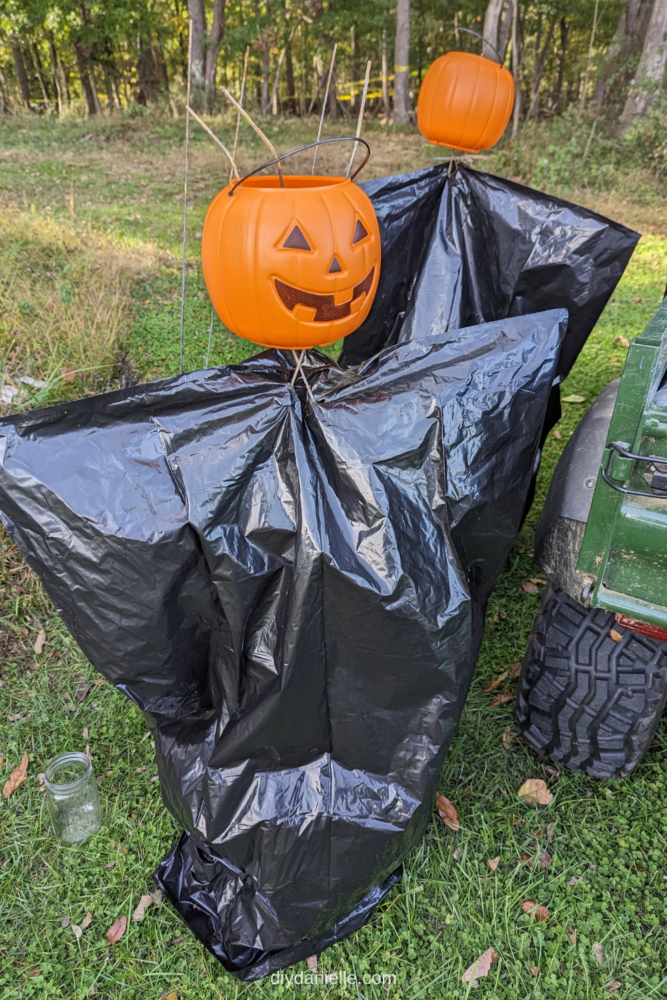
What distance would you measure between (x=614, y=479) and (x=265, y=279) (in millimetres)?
918

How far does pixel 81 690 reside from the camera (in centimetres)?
247

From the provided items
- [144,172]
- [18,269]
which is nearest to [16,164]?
[144,172]

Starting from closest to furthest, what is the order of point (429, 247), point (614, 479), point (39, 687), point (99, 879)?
point (614, 479)
point (99, 879)
point (39, 687)
point (429, 247)

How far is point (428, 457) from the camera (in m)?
1.47

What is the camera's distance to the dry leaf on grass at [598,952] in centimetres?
172

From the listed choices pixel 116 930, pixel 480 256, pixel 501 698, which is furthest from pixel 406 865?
pixel 480 256

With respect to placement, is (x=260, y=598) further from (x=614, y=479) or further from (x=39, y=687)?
(x=39, y=687)

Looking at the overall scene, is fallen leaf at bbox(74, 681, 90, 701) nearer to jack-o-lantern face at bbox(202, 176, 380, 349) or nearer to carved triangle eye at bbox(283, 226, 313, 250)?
jack-o-lantern face at bbox(202, 176, 380, 349)

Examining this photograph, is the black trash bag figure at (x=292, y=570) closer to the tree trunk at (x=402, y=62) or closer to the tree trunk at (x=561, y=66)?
the tree trunk at (x=402, y=62)

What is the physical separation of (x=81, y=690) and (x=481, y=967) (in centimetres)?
165

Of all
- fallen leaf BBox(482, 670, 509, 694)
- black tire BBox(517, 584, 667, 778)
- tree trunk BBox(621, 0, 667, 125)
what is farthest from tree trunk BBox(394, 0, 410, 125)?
black tire BBox(517, 584, 667, 778)

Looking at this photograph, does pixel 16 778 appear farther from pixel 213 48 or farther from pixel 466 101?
pixel 213 48

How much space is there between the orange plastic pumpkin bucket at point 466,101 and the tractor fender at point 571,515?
1.77m

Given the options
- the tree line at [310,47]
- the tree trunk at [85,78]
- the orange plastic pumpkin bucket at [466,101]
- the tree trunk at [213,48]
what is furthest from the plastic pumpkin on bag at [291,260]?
the tree trunk at [85,78]
